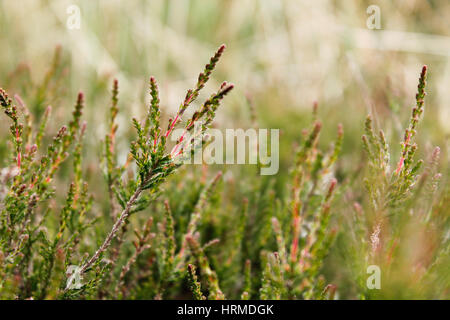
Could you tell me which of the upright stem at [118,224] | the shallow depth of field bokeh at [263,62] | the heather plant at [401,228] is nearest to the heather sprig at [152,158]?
the upright stem at [118,224]

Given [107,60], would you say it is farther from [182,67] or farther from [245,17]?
[245,17]

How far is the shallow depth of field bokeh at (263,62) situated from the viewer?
1.56 meters

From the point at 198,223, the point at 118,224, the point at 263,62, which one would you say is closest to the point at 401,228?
the point at 198,223

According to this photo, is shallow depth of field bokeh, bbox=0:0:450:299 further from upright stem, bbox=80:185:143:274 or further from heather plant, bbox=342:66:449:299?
upright stem, bbox=80:185:143:274

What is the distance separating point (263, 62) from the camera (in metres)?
2.90

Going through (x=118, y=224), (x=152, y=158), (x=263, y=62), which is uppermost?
(x=263, y=62)

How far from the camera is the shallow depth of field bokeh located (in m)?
1.56

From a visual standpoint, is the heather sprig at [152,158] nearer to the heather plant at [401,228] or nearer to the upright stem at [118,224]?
the upright stem at [118,224]

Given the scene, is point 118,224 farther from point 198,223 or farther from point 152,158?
point 198,223

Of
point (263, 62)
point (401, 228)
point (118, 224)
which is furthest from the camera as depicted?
point (263, 62)

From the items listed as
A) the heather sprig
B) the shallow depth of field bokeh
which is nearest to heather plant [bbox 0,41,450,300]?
the heather sprig

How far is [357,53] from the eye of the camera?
2.59 meters

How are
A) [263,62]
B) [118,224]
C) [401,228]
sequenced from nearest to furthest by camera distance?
[118,224] < [401,228] < [263,62]
